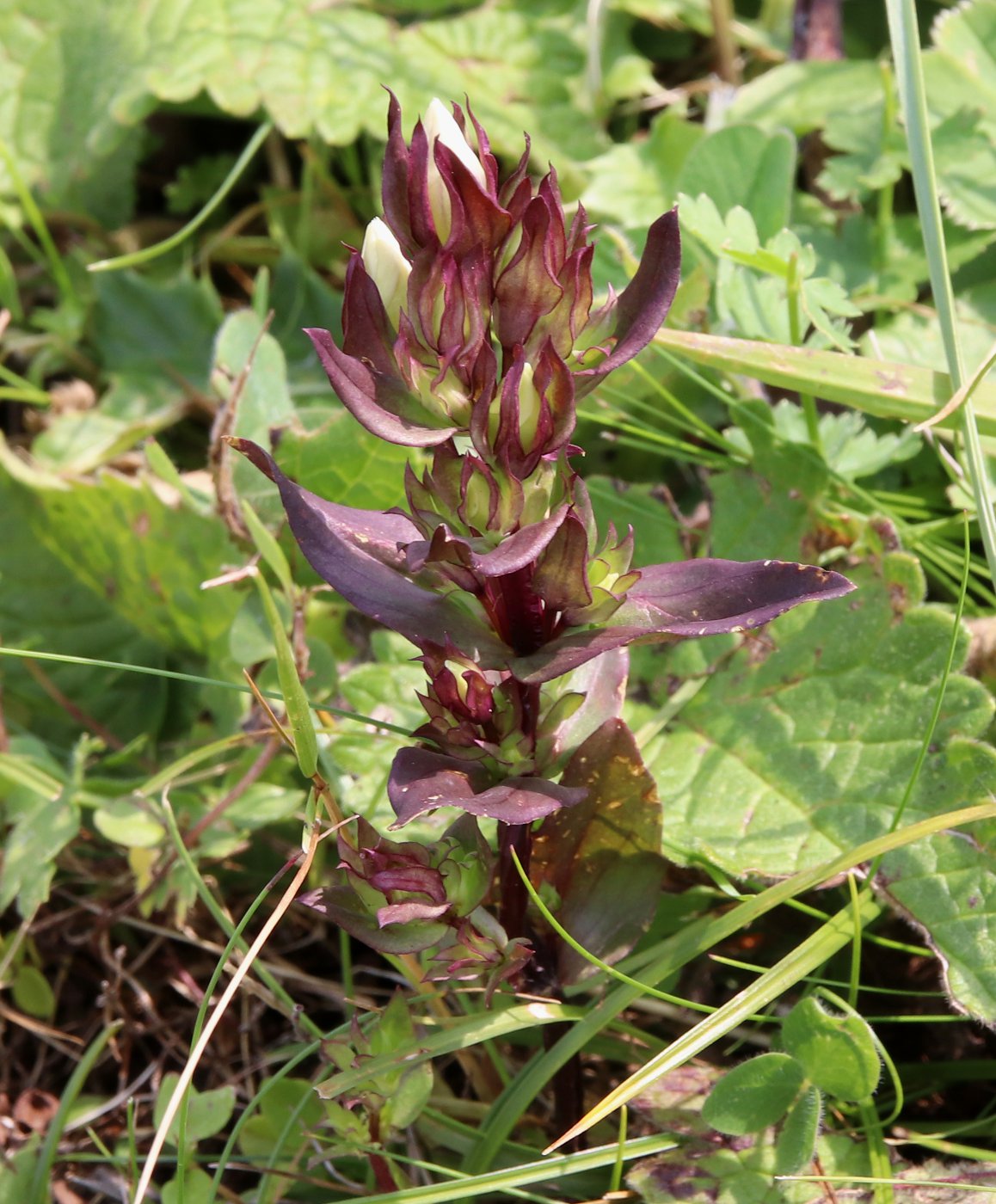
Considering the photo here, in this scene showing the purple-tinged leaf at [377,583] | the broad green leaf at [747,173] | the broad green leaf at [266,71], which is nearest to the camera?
the purple-tinged leaf at [377,583]

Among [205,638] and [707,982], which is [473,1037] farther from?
[205,638]

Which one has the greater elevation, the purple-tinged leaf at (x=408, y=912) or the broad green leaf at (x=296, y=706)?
the broad green leaf at (x=296, y=706)

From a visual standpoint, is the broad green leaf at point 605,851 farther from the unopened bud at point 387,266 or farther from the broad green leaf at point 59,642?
the broad green leaf at point 59,642

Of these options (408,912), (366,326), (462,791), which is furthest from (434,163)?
(408,912)

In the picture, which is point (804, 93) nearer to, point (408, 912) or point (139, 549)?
point (139, 549)

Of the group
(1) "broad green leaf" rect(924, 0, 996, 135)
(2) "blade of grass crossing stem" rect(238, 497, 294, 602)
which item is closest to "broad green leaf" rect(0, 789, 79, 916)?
(2) "blade of grass crossing stem" rect(238, 497, 294, 602)

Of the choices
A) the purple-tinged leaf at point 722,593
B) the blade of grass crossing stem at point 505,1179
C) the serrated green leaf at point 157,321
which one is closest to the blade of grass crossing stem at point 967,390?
the purple-tinged leaf at point 722,593

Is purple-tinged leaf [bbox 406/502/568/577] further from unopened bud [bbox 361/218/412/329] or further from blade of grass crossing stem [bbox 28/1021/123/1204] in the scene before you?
blade of grass crossing stem [bbox 28/1021/123/1204]

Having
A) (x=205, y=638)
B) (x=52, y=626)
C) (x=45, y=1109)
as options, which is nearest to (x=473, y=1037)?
(x=45, y=1109)
